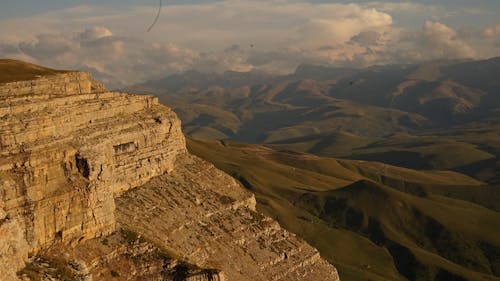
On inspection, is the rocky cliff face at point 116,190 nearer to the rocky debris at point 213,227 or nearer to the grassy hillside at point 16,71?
the rocky debris at point 213,227

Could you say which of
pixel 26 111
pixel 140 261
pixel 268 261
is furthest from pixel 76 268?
pixel 268 261

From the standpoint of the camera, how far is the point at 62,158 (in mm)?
65562

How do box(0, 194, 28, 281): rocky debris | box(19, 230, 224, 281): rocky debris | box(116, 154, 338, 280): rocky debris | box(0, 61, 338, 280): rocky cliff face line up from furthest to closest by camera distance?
1. box(116, 154, 338, 280): rocky debris
2. box(0, 61, 338, 280): rocky cliff face
3. box(19, 230, 224, 281): rocky debris
4. box(0, 194, 28, 281): rocky debris

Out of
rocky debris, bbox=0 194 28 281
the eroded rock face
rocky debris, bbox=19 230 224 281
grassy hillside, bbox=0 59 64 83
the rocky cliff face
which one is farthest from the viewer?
grassy hillside, bbox=0 59 64 83

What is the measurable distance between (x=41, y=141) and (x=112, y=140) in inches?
684

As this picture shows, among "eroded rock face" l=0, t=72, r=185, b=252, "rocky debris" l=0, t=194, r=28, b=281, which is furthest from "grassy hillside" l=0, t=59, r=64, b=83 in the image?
"rocky debris" l=0, t=194, r=28, b=281

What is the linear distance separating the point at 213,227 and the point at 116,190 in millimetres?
19198

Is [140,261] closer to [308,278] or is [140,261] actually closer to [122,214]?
[122,214]

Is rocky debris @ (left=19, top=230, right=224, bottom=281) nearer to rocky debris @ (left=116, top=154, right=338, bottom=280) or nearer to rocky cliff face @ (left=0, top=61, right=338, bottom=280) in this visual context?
rocky cliff face @ (left=0, top=61, right=338, bottom=280)

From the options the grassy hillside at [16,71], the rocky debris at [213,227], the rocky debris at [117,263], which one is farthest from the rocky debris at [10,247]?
the grassy hillside at [16,71]

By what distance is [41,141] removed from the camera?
6475cm

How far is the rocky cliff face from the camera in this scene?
199ft

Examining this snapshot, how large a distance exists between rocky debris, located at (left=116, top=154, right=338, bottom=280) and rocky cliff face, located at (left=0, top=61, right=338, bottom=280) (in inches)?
9.2

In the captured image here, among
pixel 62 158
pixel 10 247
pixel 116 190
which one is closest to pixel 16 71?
pixel 116 190
